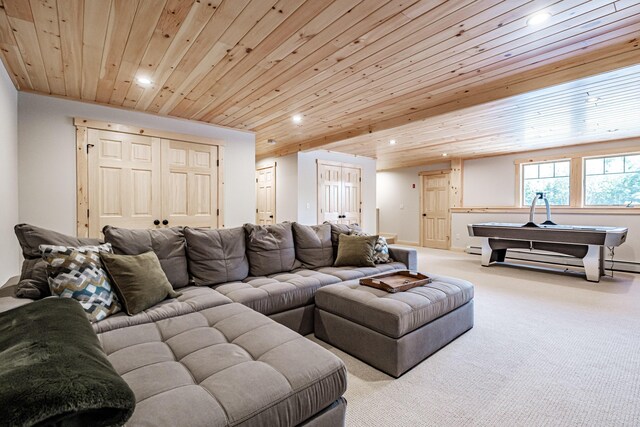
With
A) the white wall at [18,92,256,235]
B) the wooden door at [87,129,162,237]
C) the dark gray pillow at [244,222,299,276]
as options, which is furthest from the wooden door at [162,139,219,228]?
the dark gray pillow at [244,222,299,276]

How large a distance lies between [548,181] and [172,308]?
24.4 feet

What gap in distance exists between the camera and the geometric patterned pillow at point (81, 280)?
1.66 metres

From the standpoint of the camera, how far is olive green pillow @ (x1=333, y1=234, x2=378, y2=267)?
10.7 feet

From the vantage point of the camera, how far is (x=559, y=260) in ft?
19.2

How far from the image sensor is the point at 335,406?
4.25 feet

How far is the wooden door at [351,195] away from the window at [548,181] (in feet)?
12.0

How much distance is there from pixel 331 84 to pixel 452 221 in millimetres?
5763

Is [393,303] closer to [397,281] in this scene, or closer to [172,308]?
[397,281]

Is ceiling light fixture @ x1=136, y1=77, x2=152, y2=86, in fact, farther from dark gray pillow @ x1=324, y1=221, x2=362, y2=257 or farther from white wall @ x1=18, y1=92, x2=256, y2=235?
dark gray pillow @ x1=324, y1=221, x2=362, y2=257

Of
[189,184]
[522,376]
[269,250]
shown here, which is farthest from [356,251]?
[189,184]

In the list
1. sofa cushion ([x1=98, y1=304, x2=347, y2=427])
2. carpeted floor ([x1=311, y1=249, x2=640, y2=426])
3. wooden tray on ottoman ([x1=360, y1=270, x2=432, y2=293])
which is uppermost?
wooden tray on ottoman ([x1=360, y1=270, x2=432, y2=293])

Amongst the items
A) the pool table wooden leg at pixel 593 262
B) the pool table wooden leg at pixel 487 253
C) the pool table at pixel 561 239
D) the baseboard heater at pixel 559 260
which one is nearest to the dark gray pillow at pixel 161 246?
the pool table at pixel 561 239

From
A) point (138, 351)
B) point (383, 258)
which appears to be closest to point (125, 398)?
point (138, 351)

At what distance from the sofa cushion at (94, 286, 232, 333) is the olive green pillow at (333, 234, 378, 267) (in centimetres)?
145
